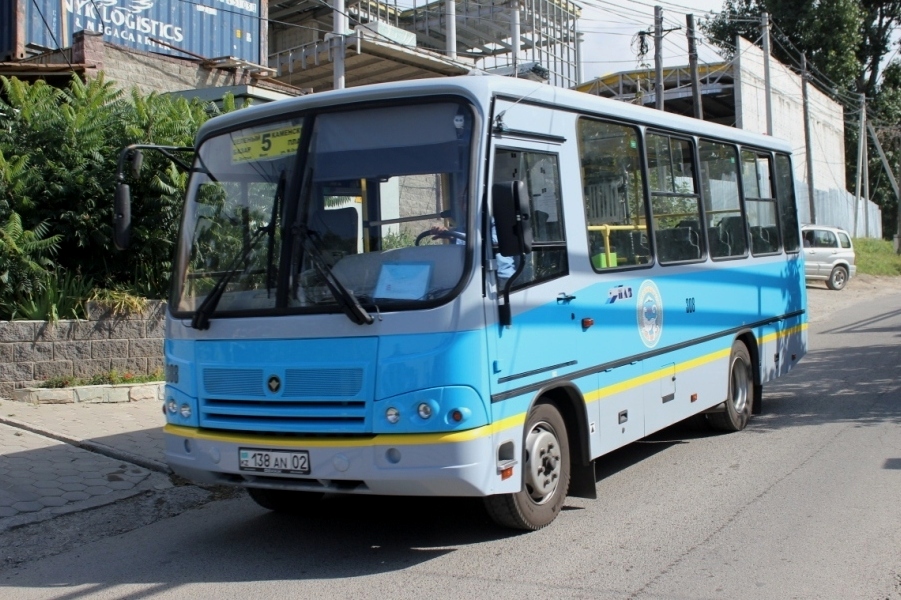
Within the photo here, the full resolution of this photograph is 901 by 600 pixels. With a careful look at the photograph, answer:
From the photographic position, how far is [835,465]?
7.72 meters

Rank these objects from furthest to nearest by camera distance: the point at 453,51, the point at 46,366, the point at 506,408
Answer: the point at 453,51 → the point at 46,366 → the point at 506,408

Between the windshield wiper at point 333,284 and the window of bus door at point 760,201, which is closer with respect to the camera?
the windshield wiper at point 333,284

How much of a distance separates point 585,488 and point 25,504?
4072 millimetres

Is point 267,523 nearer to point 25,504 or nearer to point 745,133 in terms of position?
point 25,504

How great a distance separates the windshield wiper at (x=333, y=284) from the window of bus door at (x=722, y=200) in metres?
4.39

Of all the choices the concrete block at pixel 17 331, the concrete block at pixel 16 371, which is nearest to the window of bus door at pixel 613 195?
the concrete block at pixel 17 331

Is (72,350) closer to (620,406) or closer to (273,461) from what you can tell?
(273,461)

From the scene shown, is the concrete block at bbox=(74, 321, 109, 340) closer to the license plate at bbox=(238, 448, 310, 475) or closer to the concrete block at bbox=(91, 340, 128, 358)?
the concrete block at bbox=(91, 340, 128, 358)

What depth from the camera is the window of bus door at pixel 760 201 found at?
9852 mm

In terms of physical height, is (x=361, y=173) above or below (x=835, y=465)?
above

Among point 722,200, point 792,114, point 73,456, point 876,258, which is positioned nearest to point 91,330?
point 73,456

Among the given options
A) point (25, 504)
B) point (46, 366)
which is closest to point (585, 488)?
point (25, 504)

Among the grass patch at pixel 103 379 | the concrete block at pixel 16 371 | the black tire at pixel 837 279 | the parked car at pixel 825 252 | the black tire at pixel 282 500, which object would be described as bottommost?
the black tire at pixel 282 500

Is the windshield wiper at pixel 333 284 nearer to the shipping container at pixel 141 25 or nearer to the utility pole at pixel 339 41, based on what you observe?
the shipping container at pixel 141 25
